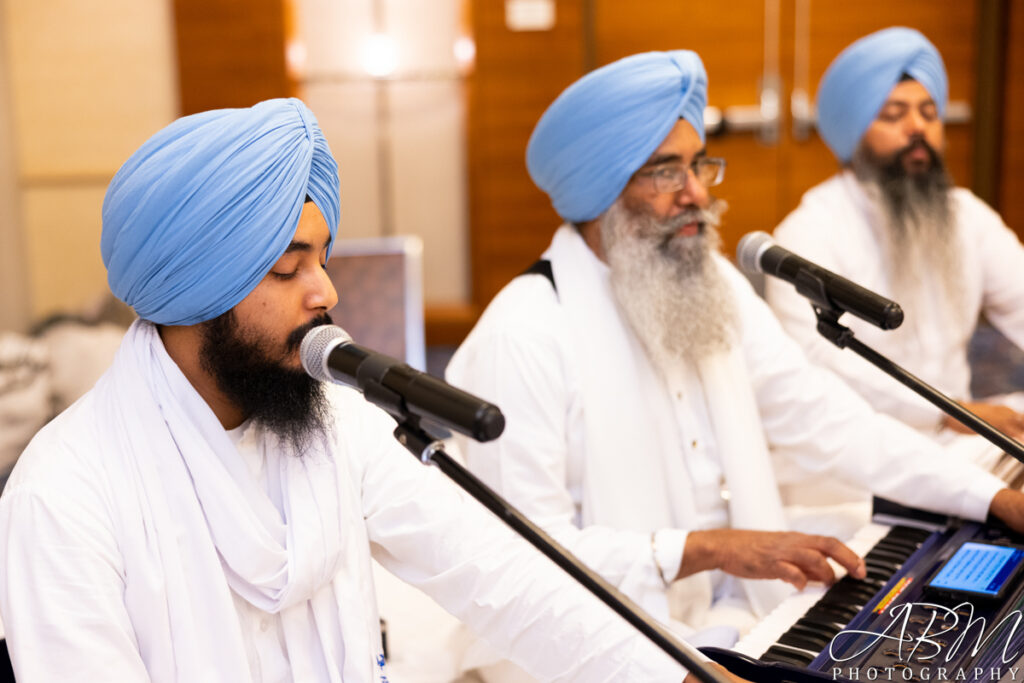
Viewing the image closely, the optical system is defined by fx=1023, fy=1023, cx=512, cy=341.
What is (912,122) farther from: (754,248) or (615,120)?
(754,248)

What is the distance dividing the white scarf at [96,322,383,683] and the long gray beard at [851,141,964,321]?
2434mm

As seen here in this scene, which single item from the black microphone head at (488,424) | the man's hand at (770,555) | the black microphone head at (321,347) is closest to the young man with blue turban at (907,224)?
the man's hand at (770,555)

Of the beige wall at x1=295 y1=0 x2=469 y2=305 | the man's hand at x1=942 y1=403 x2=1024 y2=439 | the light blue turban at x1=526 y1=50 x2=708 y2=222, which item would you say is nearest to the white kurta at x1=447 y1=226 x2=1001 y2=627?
the light blue turban at x1=526 y1=50 x2=708 y2=222

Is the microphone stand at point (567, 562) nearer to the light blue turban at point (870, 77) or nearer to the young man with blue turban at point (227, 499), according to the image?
the young man with blue turban at point (227, 499)

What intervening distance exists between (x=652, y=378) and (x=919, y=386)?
83cm

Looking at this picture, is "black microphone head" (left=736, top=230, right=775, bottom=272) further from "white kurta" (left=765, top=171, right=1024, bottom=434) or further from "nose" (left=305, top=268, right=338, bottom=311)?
"white kurta" (left=765, top=171, right=1024, bottom=434)

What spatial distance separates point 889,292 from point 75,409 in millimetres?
2697

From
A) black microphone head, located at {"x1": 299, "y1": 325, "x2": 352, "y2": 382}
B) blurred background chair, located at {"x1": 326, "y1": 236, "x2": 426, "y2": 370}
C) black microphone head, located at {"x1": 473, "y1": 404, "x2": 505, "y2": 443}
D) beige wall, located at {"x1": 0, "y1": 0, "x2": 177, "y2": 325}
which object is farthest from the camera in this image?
beige wall, located at {"x1": 0, "y1": 0, "x2": 177, "y2": 325}

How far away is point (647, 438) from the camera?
2299 millimetres

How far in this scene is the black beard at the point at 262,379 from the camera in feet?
4.95

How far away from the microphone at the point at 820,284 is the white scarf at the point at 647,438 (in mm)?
556

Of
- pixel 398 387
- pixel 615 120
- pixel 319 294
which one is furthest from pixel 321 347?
pixel 615 120

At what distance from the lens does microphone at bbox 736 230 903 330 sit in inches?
61.7

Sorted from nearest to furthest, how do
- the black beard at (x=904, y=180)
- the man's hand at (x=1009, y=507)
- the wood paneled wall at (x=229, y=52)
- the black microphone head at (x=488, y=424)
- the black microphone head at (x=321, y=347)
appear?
the black microphone head at (x=488, y=424)
the black microphone head at (x=321, y=347)
the man's hand at (x=1009, y=507)
the black beard at (x=904, y=180)
the wood paneled wall at (x=229, y=52)
